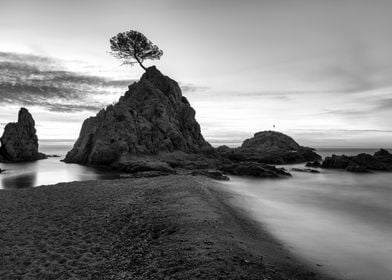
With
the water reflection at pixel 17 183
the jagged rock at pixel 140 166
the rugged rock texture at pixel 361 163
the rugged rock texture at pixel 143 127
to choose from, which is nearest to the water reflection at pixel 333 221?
the jagged rock at pixel 140 166

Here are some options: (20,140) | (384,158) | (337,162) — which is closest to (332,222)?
(337,162)

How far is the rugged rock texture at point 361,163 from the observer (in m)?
54.1

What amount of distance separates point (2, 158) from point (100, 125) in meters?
43.5

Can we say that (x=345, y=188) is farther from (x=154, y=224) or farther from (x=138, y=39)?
(x=138, y=39)

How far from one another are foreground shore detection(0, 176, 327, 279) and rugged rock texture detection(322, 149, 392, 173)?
4680 centimetres

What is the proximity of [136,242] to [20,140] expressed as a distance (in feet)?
316

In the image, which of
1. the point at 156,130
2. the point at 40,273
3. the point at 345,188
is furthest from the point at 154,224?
the point at 156,130

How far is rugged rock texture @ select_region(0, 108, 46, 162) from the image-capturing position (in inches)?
3440

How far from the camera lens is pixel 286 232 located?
15.3 meters

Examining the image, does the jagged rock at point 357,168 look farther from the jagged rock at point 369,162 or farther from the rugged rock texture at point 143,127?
the rugged rock texture at point 143,127

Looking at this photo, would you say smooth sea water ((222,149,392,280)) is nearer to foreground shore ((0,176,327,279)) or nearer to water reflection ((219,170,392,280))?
water reflection ((219,170,392,280))

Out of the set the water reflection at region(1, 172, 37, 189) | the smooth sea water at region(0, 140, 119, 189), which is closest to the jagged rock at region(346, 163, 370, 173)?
the smooth sea water at region(0, 140, 119, 189)

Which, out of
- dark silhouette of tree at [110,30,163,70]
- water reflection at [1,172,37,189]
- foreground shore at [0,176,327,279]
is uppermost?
dark silhouette of tree at [110,30,163,70]

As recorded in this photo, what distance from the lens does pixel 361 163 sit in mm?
57406
